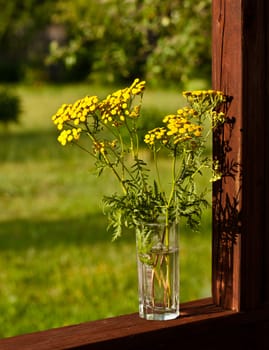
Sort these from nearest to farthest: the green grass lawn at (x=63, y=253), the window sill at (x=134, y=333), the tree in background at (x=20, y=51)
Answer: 1. the window sill at (x=134, y=333)
2. the green grass lawn at (x=63, y=253)
3. the tree in background at (x=20, y=51)

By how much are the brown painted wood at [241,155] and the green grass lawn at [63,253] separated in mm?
1193

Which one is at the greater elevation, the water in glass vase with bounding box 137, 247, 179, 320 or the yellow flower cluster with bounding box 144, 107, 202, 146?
the yellow flower cluster with bounding box 144, 107, 202, 146

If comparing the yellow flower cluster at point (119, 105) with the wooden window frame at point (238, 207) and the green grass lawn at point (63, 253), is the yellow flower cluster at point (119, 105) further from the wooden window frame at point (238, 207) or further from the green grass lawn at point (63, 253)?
the green grass lawn at point (63, 253)

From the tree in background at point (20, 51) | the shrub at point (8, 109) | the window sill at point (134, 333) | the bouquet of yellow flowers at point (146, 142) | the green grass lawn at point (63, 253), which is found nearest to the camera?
the window sill at point (134, 333)

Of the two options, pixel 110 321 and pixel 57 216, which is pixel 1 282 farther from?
pixel 110 321

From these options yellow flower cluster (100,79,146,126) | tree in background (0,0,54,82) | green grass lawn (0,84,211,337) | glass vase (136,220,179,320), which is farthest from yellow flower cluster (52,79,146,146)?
tree in background (0,0,54,82)

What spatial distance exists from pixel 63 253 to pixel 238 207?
340cm

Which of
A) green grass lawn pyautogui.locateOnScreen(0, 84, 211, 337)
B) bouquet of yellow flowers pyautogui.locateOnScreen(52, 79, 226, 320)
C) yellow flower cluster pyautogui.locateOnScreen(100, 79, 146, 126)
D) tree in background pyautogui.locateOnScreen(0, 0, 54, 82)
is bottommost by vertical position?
green grass lawn pyautogui.locateOnScreen(0, 84, 211, 337)

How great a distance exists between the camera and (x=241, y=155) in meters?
1.88

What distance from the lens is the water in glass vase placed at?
6.09 feet

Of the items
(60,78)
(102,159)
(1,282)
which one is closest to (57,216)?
(1,282)

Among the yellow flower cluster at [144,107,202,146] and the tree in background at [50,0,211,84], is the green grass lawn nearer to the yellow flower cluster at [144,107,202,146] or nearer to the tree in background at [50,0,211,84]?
the tree in background at [50,0,211,84]

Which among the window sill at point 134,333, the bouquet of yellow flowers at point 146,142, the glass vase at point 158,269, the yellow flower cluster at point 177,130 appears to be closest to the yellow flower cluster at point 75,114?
the bouquet of yellow flowers at point 146,142

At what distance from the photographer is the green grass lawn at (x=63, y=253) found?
420 cm
